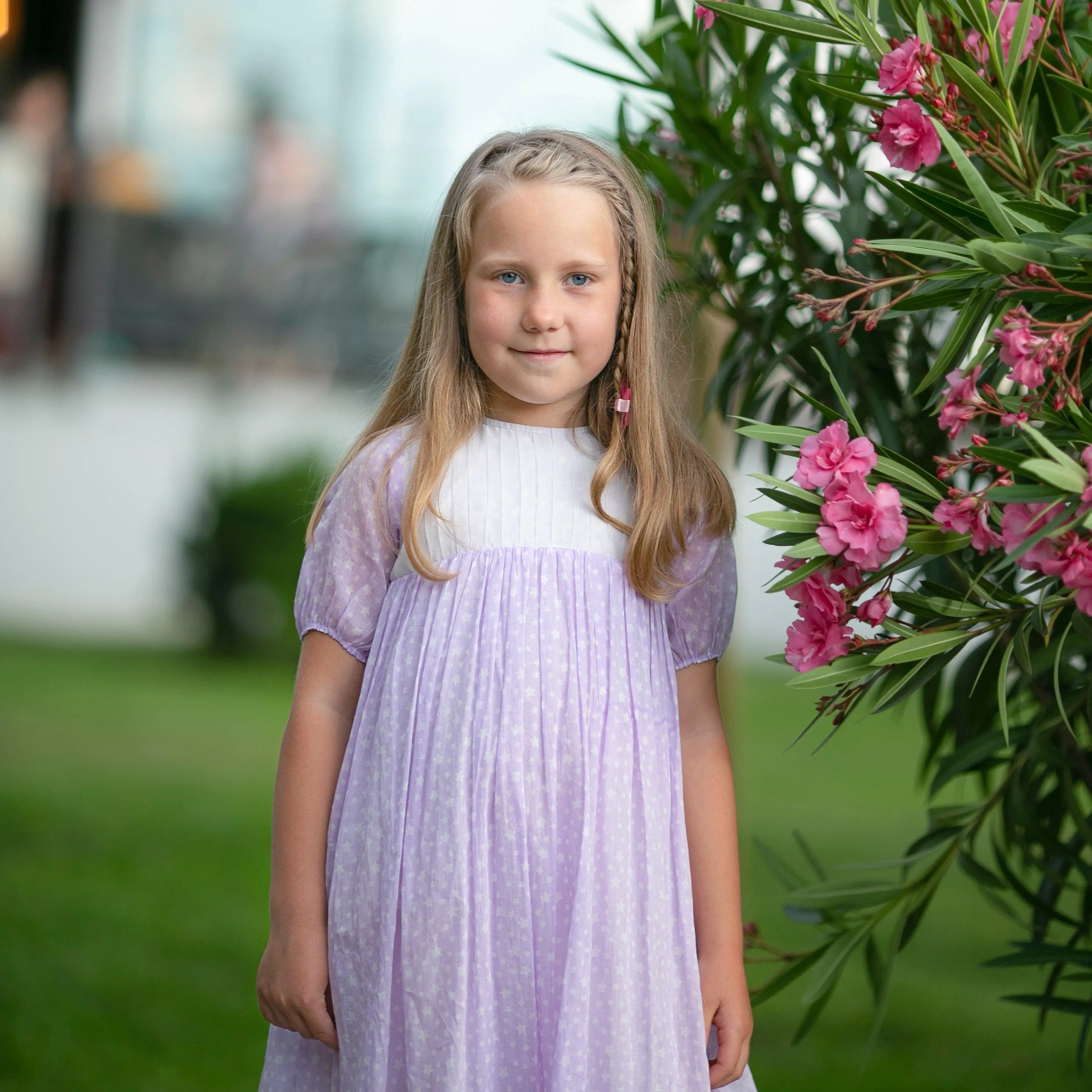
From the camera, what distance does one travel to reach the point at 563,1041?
1.33 m

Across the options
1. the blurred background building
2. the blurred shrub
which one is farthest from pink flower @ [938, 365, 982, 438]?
the blurred background building

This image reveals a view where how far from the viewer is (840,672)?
4.04 ft

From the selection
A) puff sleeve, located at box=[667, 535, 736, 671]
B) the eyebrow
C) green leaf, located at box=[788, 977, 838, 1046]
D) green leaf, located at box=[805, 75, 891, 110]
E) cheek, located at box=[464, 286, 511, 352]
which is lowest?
green leaf, located at box=[788, 977, 838, 1046]

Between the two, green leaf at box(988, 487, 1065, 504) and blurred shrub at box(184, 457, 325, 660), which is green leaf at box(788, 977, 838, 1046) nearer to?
green leaf at box(988, 487, 1065, 504)

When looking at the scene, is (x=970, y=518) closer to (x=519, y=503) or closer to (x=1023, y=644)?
(x=1023, y=644)

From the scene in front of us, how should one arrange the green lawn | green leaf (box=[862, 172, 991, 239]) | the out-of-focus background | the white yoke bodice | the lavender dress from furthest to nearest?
the out-of-focus background, the green lawn, the white yoke bodice, the lavender dress, green leaf (box=[862, 172, 991, 239])

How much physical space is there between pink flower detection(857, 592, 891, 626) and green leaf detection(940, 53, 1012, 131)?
46cm

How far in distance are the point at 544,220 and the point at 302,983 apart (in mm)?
803

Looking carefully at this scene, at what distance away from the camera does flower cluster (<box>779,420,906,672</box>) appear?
117cm

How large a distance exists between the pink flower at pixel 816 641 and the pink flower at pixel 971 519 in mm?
126

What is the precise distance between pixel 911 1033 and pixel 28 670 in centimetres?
493

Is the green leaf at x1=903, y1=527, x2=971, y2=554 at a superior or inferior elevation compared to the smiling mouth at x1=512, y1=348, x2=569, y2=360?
inferior

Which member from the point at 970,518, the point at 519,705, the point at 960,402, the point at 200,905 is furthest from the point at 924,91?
the point at 200,905

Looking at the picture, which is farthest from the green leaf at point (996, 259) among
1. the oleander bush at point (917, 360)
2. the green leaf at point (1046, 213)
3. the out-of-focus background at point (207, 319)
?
the out-of-focus background at point (207, 319)
